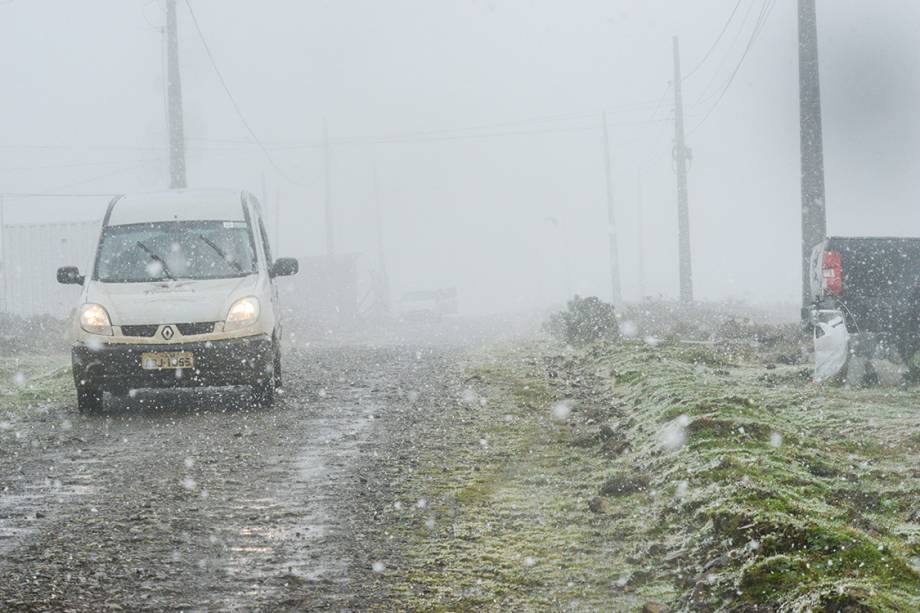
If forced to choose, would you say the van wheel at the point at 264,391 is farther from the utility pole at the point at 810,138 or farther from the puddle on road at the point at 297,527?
the utility pole at the point at 810,138

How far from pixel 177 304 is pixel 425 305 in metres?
37.7

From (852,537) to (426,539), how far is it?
2.16 meters

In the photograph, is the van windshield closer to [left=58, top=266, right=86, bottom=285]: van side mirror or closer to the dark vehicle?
[left=58, top=266, right=86, bottom=285]: van side mirror

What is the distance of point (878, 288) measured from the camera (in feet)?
35.2

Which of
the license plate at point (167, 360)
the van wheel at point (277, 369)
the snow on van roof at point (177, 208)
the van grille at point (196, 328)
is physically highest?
the snow on van roof at point (177, 208)

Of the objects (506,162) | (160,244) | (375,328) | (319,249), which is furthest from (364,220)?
(160,244)

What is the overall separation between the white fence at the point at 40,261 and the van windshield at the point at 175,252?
87.0ft

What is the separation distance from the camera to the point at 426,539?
5.53 meters

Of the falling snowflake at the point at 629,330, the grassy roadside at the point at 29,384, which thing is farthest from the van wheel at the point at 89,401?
the falling snowflake at the point at 629,330

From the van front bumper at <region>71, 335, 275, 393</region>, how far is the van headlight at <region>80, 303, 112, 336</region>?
6.7 inches

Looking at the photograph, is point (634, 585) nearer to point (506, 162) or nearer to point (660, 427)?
point (660, 427)

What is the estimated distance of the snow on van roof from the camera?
12.1 m

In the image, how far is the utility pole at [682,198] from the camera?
113 ft

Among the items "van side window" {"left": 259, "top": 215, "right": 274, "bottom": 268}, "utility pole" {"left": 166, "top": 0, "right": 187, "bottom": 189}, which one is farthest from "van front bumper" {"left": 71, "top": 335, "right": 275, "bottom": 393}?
"utility pole" {"left": 166, "top": 0, "right": 187, "bottom": 189}
